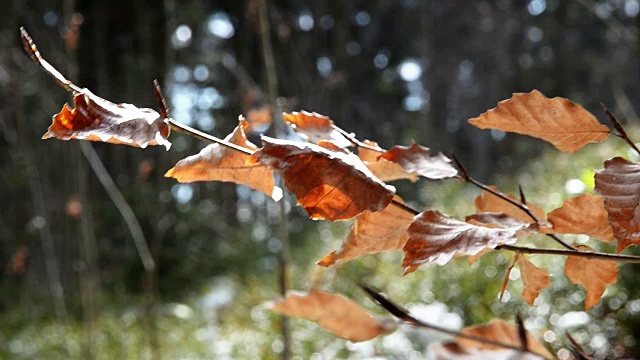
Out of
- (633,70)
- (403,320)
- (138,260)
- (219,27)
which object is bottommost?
(138,260)

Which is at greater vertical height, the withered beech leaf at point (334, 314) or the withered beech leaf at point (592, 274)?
the withered beech leaf at point (334, 314)

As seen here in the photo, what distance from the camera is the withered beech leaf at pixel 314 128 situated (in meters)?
0.30

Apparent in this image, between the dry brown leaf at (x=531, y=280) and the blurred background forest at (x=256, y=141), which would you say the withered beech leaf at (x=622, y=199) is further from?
the blurred background forest at (x=256, y=141)

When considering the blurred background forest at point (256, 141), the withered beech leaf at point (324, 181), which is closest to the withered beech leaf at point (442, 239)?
the withered beech leaf at point (324, 181)

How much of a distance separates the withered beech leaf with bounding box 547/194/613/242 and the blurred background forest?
78 centimetres

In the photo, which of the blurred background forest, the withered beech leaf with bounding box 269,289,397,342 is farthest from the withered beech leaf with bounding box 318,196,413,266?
the blurred background forest

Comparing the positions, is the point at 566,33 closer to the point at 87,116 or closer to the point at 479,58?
the point at 479,58

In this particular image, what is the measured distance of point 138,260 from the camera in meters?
5.07

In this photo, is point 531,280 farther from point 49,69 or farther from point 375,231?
point 49,69

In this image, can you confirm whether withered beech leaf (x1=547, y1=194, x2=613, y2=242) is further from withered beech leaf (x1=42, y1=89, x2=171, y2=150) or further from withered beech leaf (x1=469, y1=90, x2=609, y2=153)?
withered beech leaf (x1=42, y1=89, x2=171, y2=150)

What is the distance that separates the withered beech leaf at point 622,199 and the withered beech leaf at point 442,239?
3cm

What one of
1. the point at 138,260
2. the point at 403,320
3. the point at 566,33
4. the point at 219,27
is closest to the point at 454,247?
the point at 403,320

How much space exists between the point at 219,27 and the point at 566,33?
320 centimetres

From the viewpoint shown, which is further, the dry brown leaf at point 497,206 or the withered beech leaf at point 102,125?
the dry brown leaf at point 497,206
